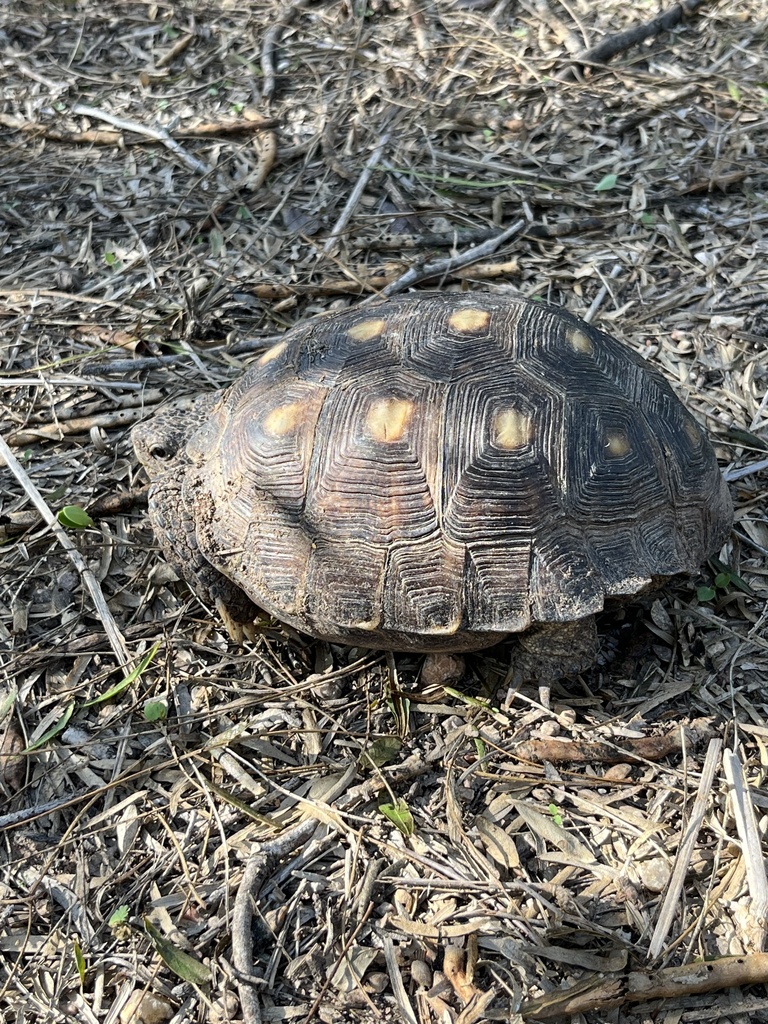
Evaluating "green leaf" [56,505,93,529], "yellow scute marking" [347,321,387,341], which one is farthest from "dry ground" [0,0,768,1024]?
"yellow scute marking" [347,321,387,341]

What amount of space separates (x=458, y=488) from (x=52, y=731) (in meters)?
2.00

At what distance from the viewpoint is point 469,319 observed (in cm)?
328

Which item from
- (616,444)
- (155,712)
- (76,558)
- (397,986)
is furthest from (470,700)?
(76,558)

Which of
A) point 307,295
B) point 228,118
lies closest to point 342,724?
point 307,295

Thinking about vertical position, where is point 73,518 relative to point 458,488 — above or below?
below

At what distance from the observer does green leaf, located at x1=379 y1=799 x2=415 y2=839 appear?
9.80 feet

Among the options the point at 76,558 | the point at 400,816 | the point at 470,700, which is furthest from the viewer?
the point at 76,558

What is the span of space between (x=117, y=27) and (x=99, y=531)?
5.47 m

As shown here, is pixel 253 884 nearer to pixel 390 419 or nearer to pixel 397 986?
pixel 397 986

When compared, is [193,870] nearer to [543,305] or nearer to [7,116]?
[543,305]

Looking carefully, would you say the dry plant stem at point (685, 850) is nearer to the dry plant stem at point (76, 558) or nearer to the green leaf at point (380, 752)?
the green leaf at point (380, 752)

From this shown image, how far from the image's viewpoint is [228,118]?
20.6 ft

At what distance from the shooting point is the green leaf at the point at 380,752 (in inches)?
126

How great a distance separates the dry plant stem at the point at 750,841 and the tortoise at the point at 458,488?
693 millimetres
